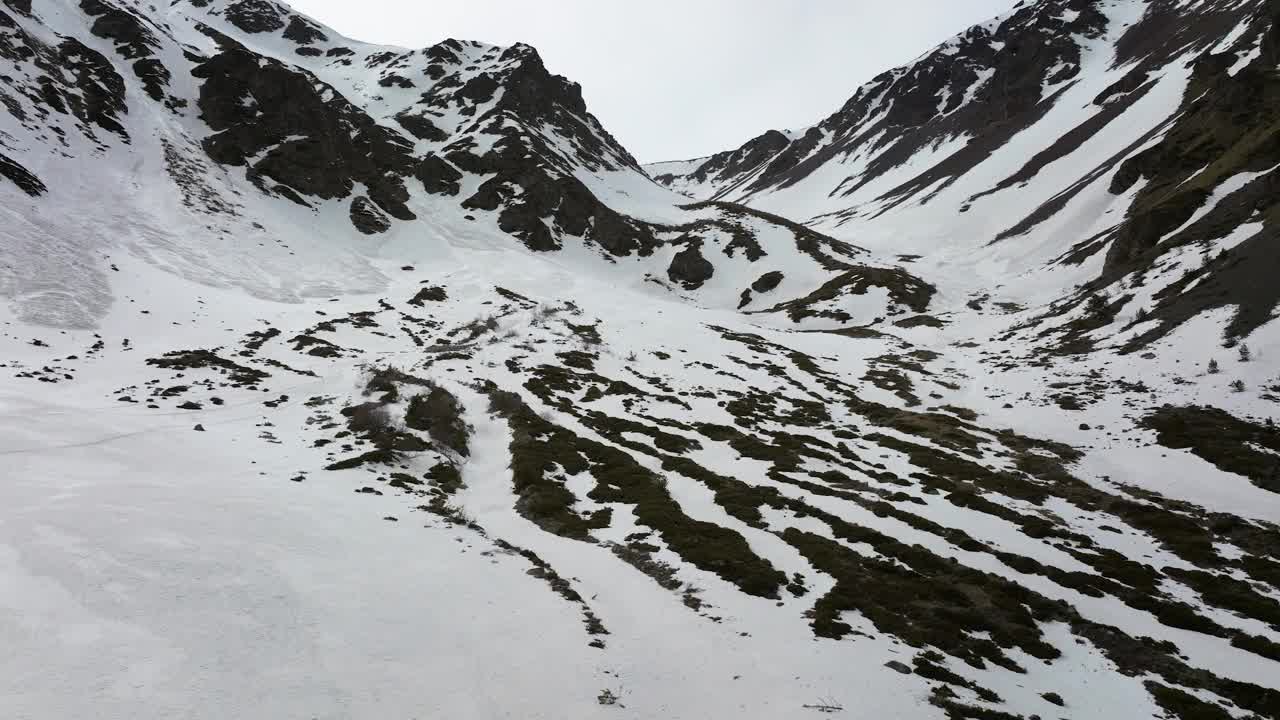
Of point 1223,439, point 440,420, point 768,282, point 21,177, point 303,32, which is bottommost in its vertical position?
point 440,420

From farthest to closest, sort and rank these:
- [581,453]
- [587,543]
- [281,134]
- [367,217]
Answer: [281,134]
[367,217]
[581,453]
[587,543]

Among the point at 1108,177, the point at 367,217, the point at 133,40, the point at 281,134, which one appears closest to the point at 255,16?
the point at 133,40

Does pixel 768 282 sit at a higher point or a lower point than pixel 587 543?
higher

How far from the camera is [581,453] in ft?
94.3

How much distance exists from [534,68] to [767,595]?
179277mm

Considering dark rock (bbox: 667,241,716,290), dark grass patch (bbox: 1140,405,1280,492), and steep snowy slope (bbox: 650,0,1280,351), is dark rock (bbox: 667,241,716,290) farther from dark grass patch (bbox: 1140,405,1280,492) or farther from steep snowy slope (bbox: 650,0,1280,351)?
dark grass patch (bbox: 1140,405,1280,492)

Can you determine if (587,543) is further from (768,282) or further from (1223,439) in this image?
(768,282)

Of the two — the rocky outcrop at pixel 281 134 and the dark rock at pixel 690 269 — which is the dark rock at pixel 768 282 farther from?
the rocky outcrop at pixel 281 134

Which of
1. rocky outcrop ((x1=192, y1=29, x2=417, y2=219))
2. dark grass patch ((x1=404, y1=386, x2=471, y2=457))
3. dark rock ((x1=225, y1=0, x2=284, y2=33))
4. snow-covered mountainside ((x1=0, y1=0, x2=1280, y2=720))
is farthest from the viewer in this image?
dark rock ((x1=225, y1=0, x2=284, y2=33))

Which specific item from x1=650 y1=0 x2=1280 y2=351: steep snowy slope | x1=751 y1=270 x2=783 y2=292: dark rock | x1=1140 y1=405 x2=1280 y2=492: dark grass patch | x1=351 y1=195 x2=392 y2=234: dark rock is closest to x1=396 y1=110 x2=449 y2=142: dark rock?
x1=351 y1=195 x2=392 y2=234: dark rock

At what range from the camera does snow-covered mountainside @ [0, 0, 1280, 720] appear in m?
11.9

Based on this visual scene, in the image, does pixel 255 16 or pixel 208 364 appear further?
pixel 255 16

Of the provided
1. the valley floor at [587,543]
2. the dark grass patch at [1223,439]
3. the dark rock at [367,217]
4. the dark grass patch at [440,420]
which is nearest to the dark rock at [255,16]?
the dark rock at [367,217]

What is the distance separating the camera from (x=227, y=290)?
162ft
